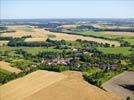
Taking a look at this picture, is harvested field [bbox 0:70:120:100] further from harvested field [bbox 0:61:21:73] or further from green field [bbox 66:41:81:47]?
green field [bbox 66:41:81:47]

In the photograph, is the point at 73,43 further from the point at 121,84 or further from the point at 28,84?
the point at 28,84

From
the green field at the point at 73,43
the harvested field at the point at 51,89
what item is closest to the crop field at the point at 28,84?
the harvested field at the point at 51,89

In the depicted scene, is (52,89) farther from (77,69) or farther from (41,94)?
(77,69)

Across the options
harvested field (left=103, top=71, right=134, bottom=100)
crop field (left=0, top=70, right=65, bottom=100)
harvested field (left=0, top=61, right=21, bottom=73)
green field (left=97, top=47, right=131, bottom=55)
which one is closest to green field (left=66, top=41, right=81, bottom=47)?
green field (left=97, top=47, right=131, bottom=55)

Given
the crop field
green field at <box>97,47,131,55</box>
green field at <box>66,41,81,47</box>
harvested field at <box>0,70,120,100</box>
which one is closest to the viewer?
harvested field at <box>0,70,120,100</box>

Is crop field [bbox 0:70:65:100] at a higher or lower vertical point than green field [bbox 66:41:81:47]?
higher

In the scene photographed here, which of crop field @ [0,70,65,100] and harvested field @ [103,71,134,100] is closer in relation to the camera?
crop field @ [0,70,65,100]

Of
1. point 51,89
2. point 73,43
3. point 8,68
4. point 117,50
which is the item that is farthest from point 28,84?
point 73,43

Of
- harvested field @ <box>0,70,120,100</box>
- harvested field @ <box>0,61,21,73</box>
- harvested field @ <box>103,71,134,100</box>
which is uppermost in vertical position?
harvested field @ <box>0,70,120,100</box>
